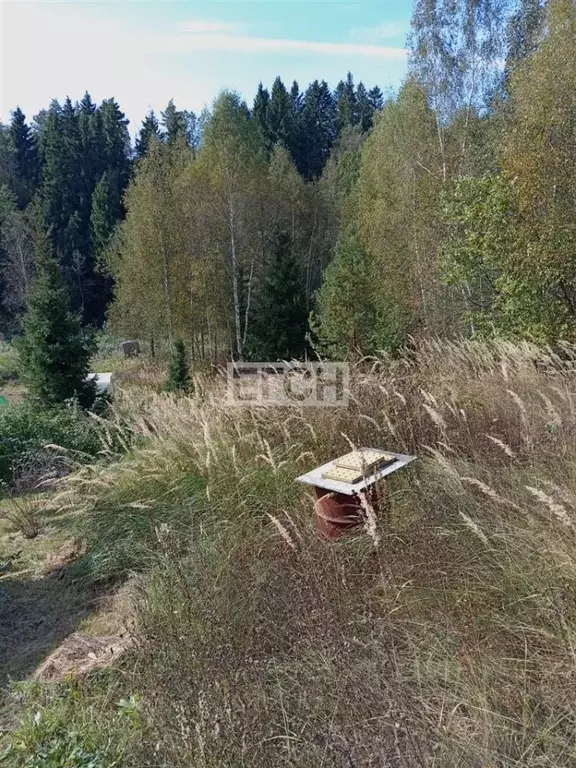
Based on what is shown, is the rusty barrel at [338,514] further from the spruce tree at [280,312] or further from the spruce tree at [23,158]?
the spruce tree at [23,158]

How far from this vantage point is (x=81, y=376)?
11.1 meters

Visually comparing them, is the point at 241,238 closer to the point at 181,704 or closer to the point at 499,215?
the point at 499,215

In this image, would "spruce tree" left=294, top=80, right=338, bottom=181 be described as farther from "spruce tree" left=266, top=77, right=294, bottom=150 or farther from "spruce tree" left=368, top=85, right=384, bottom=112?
"spruce tree" left=368, top=85, right=384, bottom=112

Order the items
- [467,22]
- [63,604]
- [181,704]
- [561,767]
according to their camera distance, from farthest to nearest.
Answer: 1. [467,22]
2. [63,604]
3. [181,704]
4. [561,767]

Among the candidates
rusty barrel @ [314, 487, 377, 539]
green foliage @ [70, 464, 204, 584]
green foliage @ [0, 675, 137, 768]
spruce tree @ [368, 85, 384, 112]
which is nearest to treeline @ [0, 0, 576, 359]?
green foliage @ [70, 464, 204, 584]

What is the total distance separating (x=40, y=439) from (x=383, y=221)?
40.0 feet

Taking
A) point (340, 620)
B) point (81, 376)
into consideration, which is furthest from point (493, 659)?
point (81, 376)

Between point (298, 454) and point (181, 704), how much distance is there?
2211 mm

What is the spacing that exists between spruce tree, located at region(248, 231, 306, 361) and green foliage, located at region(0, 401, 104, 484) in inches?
450

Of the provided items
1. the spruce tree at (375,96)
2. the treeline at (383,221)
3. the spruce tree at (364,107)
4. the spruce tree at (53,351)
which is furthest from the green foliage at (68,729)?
the spruce tree at (375,96)

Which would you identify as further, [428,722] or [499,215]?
[499,215]

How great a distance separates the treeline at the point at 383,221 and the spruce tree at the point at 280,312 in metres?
0.08

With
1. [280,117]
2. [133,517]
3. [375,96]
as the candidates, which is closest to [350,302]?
[133,517]

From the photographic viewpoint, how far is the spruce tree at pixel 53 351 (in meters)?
10.8
